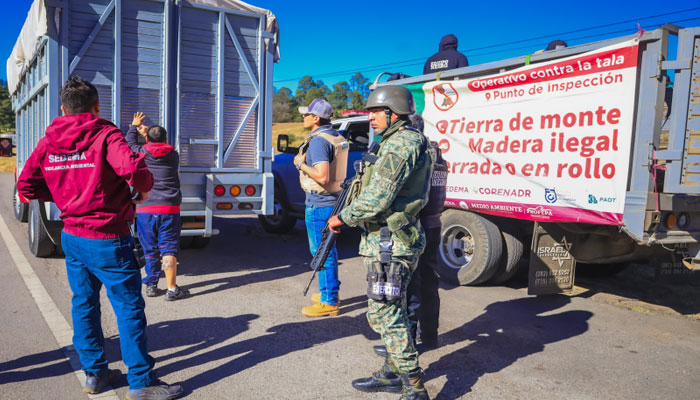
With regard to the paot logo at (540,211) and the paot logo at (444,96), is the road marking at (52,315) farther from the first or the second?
the paot logo at (444,96)

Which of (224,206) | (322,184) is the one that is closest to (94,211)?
(322,184)

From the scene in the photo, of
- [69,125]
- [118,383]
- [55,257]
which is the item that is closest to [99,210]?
[69,125]

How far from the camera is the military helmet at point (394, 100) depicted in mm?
3238

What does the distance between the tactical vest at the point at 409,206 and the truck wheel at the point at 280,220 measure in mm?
6504

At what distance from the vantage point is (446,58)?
6602 mm

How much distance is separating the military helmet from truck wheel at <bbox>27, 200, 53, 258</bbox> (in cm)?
523

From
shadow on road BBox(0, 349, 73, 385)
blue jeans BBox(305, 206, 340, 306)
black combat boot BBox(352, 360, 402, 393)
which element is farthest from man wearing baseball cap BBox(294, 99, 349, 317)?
shadow on road BBox(0, 349, 73, 385)

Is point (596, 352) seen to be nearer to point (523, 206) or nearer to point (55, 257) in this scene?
point (523, 206)

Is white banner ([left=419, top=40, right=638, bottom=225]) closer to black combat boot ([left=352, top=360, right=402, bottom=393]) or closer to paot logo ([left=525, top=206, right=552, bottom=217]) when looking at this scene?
paot logo ([left=525, top=206, right=552, bottom=217])

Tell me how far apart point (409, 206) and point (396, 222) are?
5.1 inches

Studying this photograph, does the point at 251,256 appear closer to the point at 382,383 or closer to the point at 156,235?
the point at 156,235

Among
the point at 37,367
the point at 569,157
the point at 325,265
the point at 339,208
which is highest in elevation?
the point at 569,157

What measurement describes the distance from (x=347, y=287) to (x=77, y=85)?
3.84 meters

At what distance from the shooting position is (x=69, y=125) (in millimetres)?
2988
